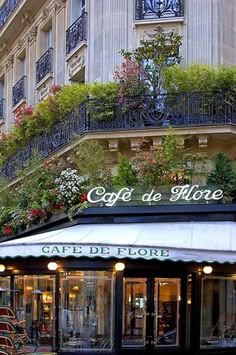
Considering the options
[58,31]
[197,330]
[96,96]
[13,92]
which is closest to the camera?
[197,330]

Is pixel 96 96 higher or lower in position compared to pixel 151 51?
lower

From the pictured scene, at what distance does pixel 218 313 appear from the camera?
15336 mm

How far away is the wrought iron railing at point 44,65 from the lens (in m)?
22.1

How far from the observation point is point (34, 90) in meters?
23.6

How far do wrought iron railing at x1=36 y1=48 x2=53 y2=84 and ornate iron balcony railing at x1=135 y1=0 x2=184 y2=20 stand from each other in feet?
17.0

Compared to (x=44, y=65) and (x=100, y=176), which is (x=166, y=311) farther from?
(x=44, y=65)

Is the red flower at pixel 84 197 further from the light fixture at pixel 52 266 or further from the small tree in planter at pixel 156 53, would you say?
the small tree in planter at pixel 156 53

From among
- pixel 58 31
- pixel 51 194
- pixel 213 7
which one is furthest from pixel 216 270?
pixel 58 31

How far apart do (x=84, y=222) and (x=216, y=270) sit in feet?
10.1

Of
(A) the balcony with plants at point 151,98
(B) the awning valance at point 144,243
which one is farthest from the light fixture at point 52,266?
(A) the balcony with plants at point 151,98

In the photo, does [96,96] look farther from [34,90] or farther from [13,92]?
[13,92]

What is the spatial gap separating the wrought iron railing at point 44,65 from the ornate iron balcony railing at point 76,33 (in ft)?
6.14

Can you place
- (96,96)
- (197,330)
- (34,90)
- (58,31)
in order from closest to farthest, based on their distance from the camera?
(197,330) < (96,96) < (58,31) < (34,90)

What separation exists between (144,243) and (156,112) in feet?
12.1
